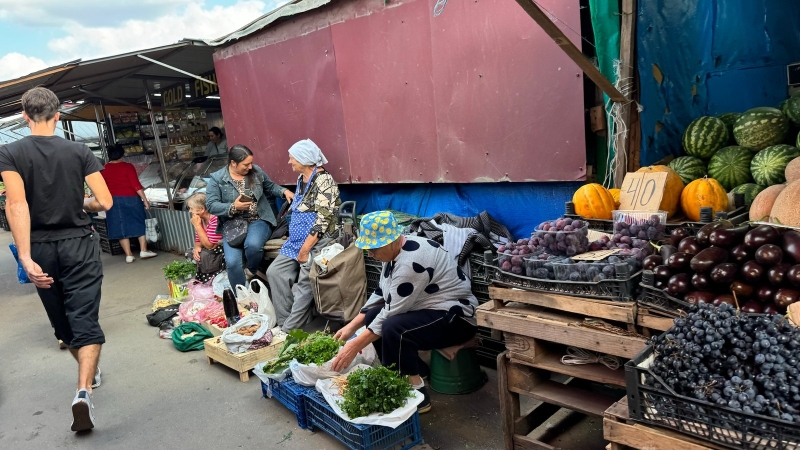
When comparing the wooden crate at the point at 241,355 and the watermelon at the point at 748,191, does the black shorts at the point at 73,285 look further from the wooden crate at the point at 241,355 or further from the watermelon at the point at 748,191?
the watermelon at the point at 748,191

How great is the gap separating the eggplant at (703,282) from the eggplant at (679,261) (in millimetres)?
87

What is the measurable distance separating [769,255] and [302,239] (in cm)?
404

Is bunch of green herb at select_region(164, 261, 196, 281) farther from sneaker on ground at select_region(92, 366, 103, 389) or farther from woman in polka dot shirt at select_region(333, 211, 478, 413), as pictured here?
woman in polka dot shirt at select_region(333, 211, 478, 413)

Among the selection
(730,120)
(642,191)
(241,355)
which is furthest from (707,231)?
(241,355)

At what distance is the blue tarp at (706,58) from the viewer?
12.2 feet

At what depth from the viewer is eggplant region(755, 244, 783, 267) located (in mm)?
2238

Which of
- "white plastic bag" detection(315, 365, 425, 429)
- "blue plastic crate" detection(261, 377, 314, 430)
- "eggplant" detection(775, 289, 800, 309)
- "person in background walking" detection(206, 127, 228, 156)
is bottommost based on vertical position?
"blue plastic crate" detection(261, 377, 314, 430)

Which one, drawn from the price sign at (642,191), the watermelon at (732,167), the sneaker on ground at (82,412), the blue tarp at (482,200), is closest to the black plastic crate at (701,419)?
the price sign at (642,191)

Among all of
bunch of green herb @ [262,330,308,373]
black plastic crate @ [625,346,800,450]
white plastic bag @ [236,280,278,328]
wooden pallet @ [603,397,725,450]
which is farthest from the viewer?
white plastic bag @ [236,280,278,328]

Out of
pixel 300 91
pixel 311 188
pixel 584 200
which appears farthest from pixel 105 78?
pixel 584 200

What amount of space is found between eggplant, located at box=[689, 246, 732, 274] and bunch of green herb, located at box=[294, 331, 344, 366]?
7.62 feet

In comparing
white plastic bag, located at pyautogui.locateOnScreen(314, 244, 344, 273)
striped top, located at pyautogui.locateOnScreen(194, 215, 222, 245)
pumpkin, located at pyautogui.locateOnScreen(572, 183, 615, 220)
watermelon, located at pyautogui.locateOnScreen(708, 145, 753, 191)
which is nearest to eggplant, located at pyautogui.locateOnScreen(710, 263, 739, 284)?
pumpkin, located at pyautogui.locateOnScreen(572, 183, 615, 220)

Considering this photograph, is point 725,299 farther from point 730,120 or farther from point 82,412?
point 82,412

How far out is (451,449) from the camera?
3.35m
